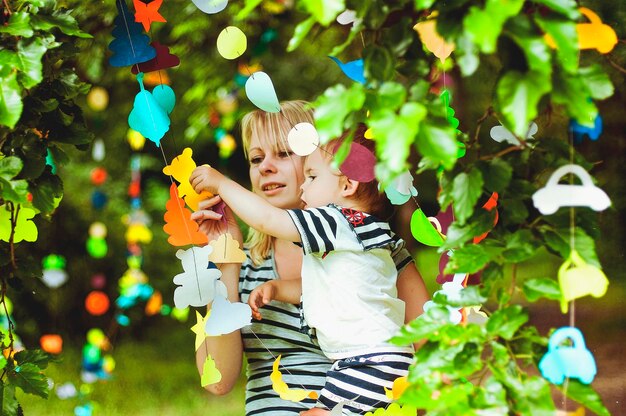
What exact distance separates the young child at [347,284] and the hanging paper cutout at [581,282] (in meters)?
0.67

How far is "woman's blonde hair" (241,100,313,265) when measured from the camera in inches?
87.7

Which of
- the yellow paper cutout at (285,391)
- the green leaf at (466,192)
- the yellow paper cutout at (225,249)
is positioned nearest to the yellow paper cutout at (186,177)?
the yellow paper cutout at (225,249)

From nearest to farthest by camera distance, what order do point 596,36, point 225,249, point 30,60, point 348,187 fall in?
1. point 596,36
2. point 30,60
3. point 348,187
4. point 225,249

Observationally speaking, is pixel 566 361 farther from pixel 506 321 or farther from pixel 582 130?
pixel 582 130

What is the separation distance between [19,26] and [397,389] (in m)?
1.08

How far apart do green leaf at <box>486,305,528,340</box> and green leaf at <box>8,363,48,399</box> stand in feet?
3.14

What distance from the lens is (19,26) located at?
1562mm

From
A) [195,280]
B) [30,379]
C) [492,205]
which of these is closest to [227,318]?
[195,280]

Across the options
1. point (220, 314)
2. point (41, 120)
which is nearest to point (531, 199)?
point (220, 314)

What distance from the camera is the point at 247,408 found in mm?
2199

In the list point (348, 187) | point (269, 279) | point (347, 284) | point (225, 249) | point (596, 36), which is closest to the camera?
point (596, 36)

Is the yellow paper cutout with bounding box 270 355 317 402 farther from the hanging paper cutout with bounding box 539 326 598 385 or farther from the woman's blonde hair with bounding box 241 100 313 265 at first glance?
the hanging paper cutout with bounding box 539 326 598 385

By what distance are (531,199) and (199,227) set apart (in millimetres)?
1005

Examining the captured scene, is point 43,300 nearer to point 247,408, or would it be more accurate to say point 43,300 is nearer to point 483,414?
point 247,408
